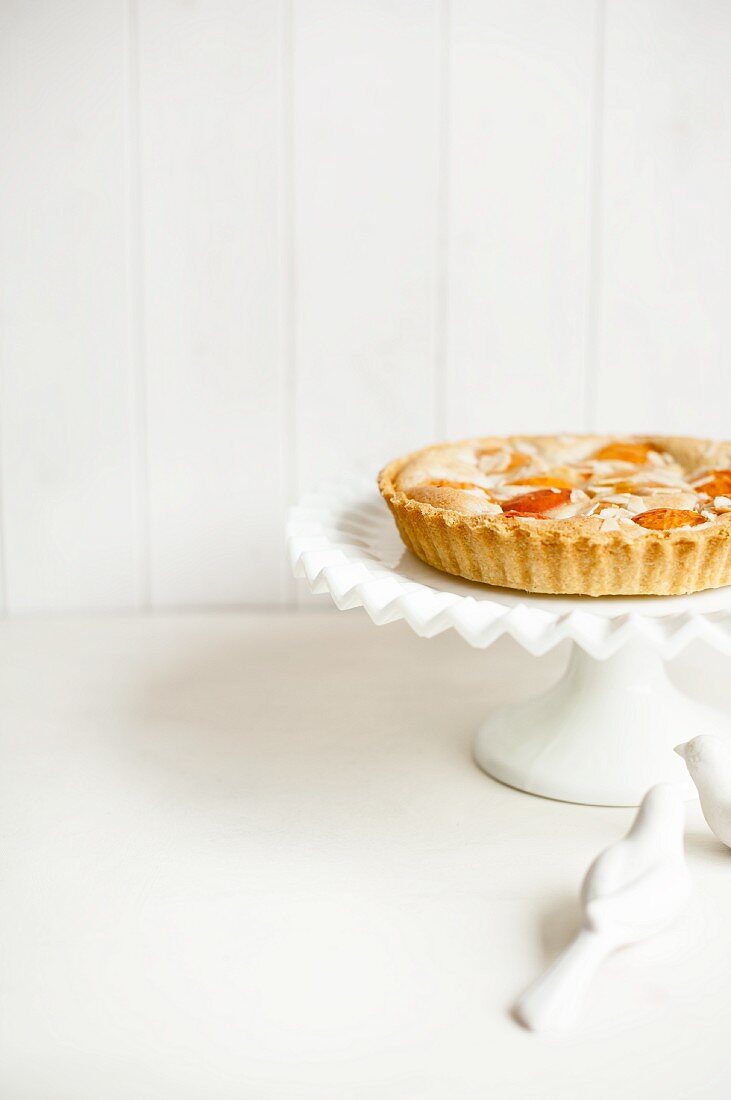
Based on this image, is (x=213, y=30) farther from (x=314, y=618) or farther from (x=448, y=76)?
(x=314, y=618)

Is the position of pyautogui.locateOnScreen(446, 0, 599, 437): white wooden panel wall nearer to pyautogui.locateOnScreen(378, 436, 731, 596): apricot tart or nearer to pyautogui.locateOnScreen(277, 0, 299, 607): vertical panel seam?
pyautogui.locateOnScreen(277, 0, 299, 607): vertical panel seam

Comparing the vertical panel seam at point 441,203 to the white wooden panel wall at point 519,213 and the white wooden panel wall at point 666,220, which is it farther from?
the white wooden panel wall at point 666,220

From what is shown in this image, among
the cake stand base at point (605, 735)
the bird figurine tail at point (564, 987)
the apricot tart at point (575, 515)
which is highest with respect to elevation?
the apricot tart at point (575, 515)

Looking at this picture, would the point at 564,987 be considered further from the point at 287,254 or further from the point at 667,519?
the point at 287,254

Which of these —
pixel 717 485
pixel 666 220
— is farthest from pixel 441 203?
pixel 717 485

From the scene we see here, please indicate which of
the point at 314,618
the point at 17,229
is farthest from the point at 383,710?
the point at 17,229

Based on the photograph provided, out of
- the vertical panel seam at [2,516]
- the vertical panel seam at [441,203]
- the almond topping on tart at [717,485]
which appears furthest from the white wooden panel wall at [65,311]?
the almond topping on tart at [717,485]

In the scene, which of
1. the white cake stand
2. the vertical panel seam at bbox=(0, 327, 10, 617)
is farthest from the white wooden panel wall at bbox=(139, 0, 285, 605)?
the white cake stand
